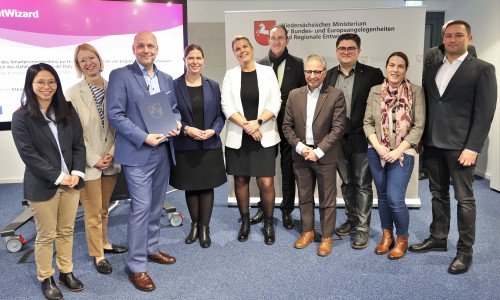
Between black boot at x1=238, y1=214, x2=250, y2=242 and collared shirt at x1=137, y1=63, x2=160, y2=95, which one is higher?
collared shirt at x1=137, y1=63, x2=160, y2=95

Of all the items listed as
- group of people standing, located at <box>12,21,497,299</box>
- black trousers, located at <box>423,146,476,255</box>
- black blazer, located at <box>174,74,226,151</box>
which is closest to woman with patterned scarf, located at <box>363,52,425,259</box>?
group of people standing, located at <box>12,21,497,299</box>

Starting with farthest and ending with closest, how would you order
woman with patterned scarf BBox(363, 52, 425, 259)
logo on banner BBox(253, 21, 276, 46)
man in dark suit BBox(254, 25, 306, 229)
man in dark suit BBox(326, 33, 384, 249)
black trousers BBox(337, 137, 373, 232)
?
logo on banner BBox(253, 21, 276, 46)
man in dark suit BBox(254, 25, 306, 229)
black trousers BBox(337, 137, 373, 232)
man in dark suit BBox(326, 33, 384, 249)
woman with patterned scarf BBox(363, 52, 425, 259)

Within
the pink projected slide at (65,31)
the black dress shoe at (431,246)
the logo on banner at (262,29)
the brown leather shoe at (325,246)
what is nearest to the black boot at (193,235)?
the brown leather shoe at (325,246)

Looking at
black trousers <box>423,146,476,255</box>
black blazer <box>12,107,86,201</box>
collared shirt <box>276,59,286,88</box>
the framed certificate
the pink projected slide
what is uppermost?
the pink projected slide

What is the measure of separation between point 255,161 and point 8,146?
13.7 feet

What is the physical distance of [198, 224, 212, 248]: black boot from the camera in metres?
3.27

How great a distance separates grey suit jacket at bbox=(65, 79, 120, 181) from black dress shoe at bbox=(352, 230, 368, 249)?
209 centimetres

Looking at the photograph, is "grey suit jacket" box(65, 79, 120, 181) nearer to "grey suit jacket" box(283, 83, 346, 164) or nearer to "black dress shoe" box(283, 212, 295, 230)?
"grey suit jacket" box(283, 83, 346, 164)

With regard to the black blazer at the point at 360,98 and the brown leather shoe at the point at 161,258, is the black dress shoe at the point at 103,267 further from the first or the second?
the black blazer at the point at 360,98

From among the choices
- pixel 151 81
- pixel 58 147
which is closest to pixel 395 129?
pixel 151 81

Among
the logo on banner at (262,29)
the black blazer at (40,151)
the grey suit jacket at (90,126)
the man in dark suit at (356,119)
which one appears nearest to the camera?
the black blazer at (40,151)

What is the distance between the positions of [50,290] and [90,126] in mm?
1098

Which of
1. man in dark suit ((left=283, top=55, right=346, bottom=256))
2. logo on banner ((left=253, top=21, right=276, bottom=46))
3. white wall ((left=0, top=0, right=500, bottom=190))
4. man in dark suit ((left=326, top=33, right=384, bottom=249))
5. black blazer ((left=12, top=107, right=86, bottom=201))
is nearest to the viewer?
black blazer ((left=12, top=107, right=86, bottom=201))

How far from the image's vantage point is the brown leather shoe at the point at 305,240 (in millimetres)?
3199
